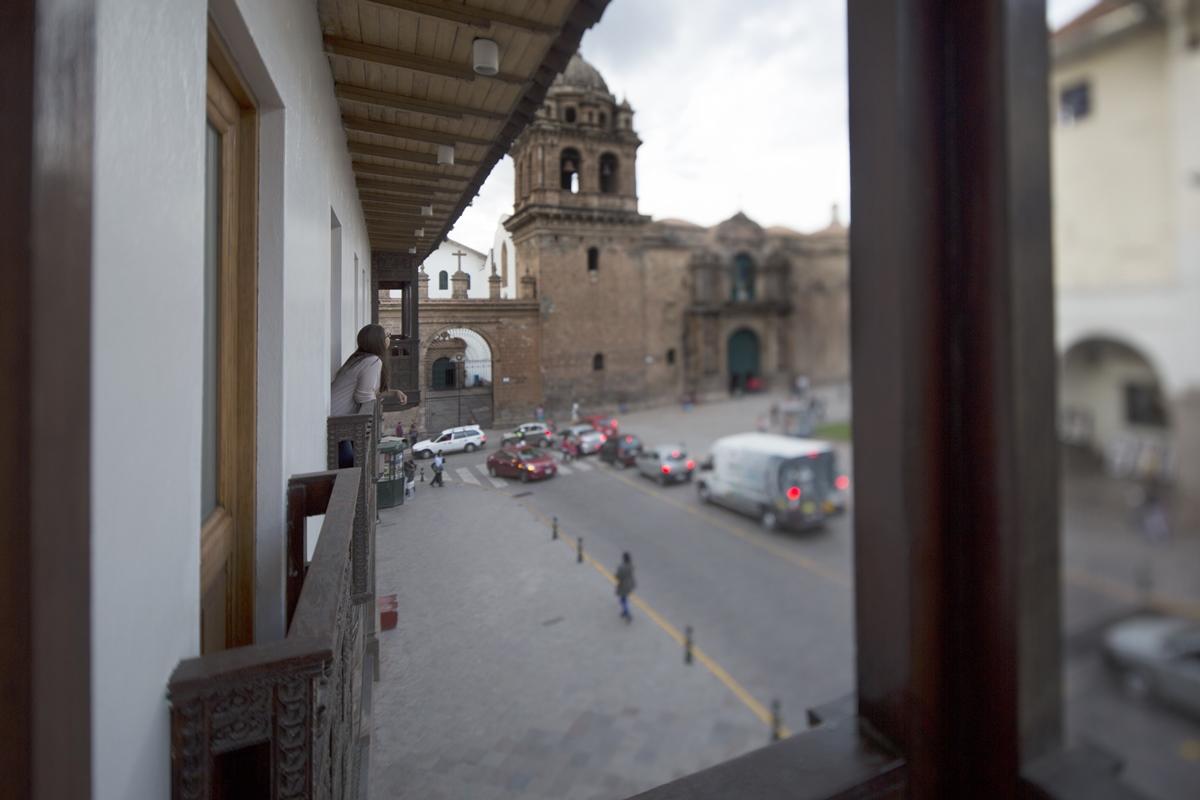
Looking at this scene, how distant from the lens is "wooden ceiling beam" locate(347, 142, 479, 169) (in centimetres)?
254

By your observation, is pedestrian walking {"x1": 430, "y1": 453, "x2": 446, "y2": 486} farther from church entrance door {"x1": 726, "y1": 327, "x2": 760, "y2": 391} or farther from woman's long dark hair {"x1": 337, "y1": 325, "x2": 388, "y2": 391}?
church entrance door {"x1": 726, "y1": 327, "x2": 760, "y2": 391}

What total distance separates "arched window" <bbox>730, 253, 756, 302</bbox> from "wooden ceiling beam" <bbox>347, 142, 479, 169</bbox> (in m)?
1.38

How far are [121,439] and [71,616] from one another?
9.5 inches

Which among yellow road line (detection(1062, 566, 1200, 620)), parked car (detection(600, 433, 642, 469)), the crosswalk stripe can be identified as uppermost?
parked car (detection(600, 433, 642, 469))

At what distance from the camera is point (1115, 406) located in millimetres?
843

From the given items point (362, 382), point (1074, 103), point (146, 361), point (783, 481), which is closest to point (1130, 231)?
point (1074, 103)

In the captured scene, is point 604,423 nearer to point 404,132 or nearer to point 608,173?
point 608,173

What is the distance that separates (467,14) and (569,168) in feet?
2.69

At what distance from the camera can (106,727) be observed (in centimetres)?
77

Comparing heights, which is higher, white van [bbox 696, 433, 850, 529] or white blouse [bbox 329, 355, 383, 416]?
white blouse [bbox 329, 355, 383, 416]

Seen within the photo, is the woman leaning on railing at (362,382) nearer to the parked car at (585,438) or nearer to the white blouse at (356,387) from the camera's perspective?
the white blouse at (356,387)

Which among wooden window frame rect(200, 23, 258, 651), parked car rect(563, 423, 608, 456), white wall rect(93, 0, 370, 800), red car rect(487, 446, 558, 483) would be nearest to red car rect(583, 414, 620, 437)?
parked car rect(563, 423, 608, 456)

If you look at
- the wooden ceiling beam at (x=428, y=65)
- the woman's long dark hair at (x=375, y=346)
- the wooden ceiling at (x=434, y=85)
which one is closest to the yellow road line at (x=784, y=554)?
the woman's long dark hair at (x=375, y=346)

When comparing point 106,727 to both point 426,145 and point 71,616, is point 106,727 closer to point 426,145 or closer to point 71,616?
point 71,616
